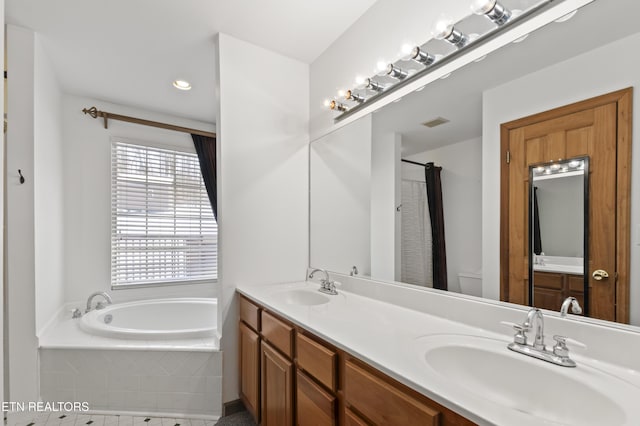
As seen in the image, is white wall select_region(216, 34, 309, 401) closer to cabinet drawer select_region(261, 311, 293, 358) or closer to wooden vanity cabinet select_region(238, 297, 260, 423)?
wooden vanity cabinet select_region(238, 297, 260, 423)

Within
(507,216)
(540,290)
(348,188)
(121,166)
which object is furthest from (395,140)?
(121,166)

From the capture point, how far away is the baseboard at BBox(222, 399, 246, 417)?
79.3 inches

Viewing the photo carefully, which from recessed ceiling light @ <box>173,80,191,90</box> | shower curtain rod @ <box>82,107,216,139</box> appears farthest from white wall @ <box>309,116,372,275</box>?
shower curtain rod @ <box>82,107,216,139</box>

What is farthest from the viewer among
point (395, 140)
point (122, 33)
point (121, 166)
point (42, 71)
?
point (121, 166)

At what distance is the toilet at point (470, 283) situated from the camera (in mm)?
1323

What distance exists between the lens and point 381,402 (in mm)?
924

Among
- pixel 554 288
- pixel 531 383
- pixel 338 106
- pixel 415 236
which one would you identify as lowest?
pixel 531 383

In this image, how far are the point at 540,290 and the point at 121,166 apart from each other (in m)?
3.60

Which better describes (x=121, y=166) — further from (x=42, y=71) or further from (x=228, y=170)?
(x=228, y=170)

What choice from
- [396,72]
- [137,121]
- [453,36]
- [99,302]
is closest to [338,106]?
[396,72]

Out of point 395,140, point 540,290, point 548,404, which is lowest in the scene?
point 548,404

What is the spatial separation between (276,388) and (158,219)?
8.24 ft

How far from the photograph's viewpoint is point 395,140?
5.76 feet

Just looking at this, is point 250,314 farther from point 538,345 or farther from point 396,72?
point 396,72
